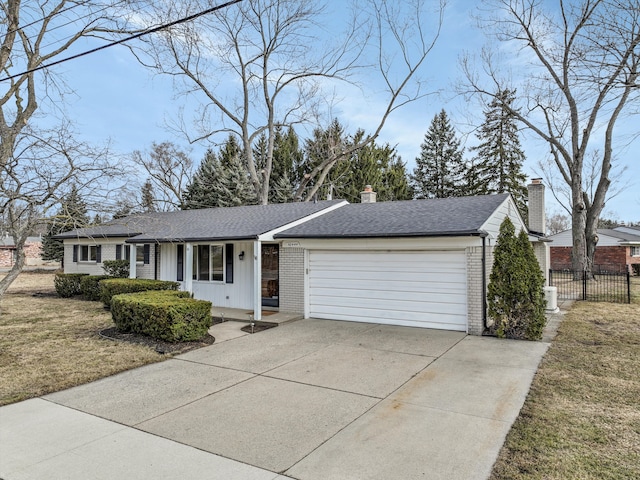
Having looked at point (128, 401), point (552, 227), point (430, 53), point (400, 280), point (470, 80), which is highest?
point (430, 53)

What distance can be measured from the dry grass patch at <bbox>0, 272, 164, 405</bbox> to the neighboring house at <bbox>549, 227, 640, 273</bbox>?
3018 centimetres

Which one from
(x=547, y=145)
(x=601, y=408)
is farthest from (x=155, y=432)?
(x=547, y=145)

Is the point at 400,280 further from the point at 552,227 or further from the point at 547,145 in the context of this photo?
the point at 552,227

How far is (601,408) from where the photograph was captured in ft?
15.9

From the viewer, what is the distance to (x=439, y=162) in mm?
37281

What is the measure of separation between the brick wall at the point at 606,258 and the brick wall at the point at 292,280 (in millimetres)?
25871

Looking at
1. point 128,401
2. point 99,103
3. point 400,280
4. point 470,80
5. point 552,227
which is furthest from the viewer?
point 552,227

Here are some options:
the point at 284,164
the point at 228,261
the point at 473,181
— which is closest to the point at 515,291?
the point at 228,261

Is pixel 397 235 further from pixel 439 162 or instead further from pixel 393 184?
pixel 439 162

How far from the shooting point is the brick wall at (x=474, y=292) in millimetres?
9008

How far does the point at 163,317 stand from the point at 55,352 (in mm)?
1999

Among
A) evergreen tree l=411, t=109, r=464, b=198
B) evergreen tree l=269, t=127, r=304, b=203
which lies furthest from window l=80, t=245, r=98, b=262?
evergreen tree l=411, t=109, r=464, b=198

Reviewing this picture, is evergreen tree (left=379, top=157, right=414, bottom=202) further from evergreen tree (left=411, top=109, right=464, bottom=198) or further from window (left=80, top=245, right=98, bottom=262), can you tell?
window (left=80, top=245, right=98, bottom=262)

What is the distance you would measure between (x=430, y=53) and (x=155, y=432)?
2338 cm
